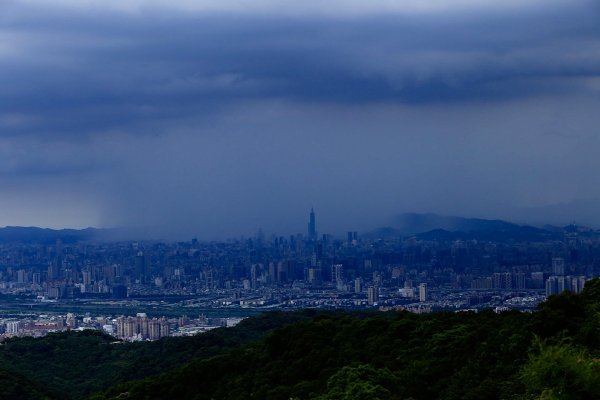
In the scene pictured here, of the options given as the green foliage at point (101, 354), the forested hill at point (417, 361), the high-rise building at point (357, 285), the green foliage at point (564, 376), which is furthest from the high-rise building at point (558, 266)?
the green foliage at point (564, 376)

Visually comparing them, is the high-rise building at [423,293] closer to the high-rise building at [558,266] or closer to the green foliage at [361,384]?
the high-rise building at [558,266]

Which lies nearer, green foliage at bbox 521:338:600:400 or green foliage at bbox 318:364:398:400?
green foliage at bbox 521:338:600:400

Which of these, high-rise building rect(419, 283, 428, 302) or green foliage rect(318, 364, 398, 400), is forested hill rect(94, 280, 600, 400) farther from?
high-rise building rect(419, 283, 428, 302)

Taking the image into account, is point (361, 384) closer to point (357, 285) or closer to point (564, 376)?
point (564, 376)

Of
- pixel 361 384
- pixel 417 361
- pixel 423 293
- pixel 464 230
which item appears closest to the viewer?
pixel 361 384

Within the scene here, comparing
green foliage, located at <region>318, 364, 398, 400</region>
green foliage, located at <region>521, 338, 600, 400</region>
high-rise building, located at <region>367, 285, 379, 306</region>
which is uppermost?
green foliage, located at <region>521, 338, 600, 400</region>

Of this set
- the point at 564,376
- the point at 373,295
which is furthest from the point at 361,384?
the point at 373,295

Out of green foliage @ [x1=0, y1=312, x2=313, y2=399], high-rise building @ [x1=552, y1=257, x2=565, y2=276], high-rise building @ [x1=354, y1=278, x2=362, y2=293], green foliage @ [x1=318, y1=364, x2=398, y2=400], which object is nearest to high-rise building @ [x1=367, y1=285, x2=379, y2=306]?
high-rise building @ [x1=354, y1=278, x2=362, y2=293]

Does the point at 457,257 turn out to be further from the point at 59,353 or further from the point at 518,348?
the point at 518,348

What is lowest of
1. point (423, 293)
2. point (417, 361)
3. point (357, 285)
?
point (423, 293)
